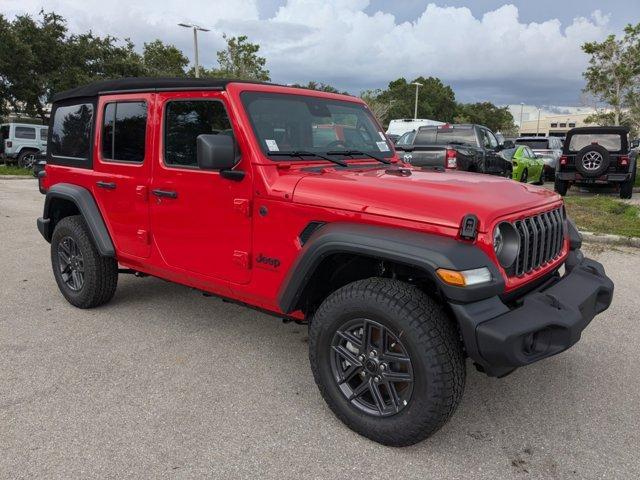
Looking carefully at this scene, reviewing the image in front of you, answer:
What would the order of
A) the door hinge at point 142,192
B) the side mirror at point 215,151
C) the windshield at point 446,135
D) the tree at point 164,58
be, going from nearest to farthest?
the side mirror at point 215,151 < the door hinge at point 142,192 < the windshield at point 446,135 < the tree at point 164,58

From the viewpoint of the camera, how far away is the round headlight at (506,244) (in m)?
2.51

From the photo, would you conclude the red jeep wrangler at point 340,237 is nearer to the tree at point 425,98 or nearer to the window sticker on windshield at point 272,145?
the window sticker on windshield at point 272,145

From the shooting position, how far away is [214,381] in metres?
3.29

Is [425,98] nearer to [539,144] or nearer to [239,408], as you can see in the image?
[539,144]

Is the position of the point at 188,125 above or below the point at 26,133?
below

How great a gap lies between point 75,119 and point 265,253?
245 centimetres

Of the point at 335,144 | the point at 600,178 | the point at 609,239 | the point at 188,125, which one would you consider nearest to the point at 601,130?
the point at 600,178

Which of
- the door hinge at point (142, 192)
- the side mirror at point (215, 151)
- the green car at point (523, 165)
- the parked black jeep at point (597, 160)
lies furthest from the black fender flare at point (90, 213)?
the parked black jeep at point (597, 160)

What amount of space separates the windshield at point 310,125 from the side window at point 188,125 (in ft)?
0.69

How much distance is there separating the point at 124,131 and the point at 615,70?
2700cm

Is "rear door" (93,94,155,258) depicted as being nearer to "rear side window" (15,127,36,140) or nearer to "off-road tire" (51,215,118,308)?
"off-road tire" (51,215,118,308)

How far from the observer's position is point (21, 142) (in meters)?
19.4

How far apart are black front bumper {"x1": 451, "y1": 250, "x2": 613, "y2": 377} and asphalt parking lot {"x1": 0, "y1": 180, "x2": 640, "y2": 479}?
1.88 ft

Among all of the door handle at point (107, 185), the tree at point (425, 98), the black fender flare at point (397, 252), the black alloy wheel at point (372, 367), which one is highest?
the tree at point (425, 98)
